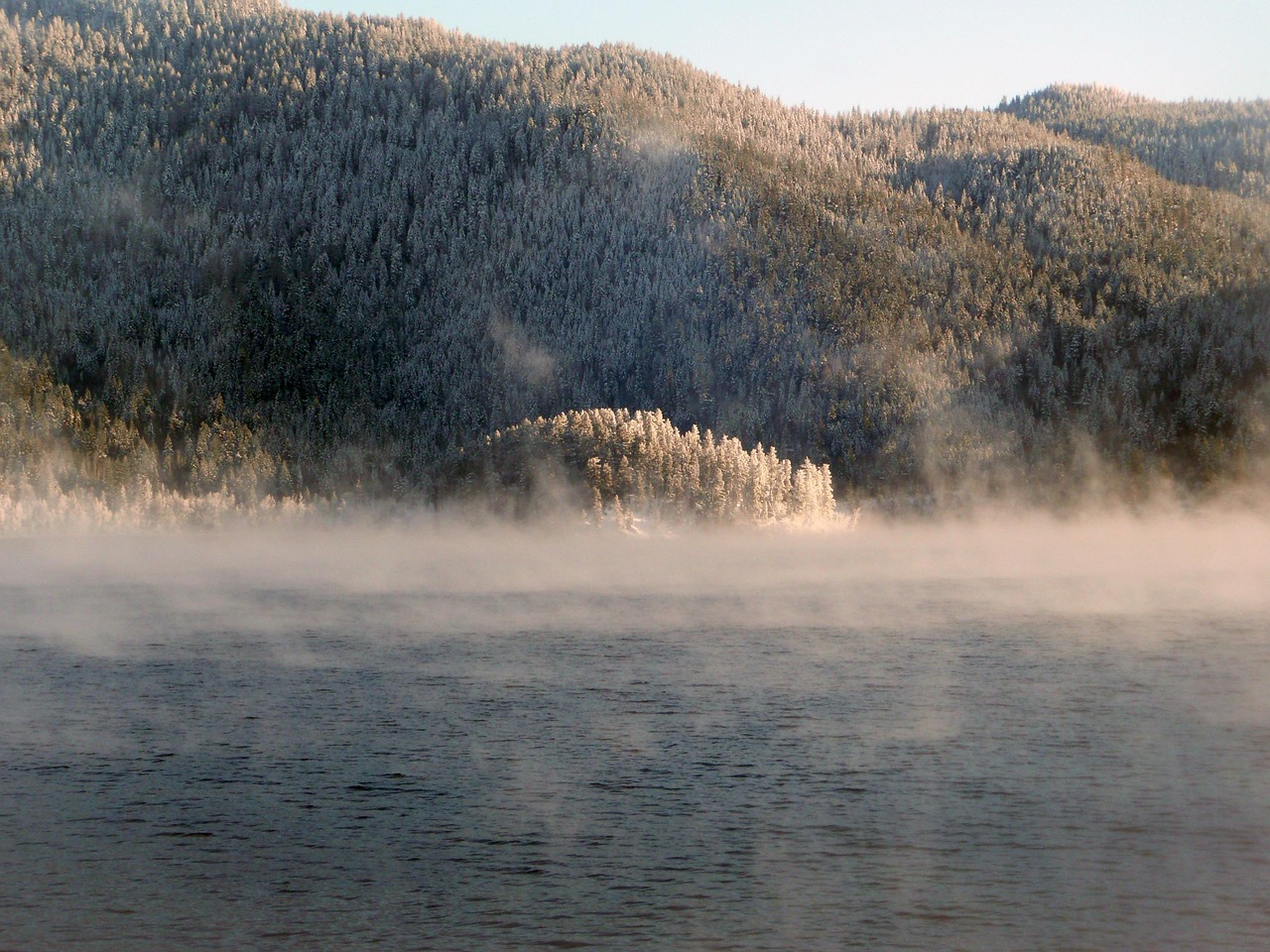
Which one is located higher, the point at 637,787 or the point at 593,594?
the point at 637,787

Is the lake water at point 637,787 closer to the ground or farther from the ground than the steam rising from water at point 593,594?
farther from the ground

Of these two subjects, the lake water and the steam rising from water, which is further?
the steam rising from water

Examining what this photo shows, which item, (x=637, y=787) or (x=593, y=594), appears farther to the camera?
(x=593, y=594)

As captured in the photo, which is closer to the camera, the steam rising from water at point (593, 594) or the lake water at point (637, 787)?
the lake water at point (637, 787)

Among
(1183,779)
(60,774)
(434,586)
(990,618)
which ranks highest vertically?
(1183,779)

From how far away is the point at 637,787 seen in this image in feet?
163

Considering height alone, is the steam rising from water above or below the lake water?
below

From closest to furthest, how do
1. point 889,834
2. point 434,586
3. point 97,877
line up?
point 97,877 → point 889,834 → point 434,586

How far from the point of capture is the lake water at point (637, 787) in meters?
35.4

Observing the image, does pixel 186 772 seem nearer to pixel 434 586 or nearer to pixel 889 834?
pixel 889 834

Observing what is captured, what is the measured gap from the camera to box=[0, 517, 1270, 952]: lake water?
3544 cm

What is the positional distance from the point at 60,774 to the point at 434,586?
336 feet

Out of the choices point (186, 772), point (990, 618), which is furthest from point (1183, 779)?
point (990, 618)

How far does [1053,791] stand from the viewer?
49.2 metres
